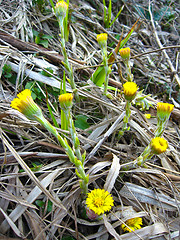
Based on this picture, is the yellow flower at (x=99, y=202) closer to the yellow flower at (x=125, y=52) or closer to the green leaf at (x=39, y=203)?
the green leaf at (x=39, y=203)

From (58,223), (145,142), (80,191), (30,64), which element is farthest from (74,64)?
(58,223)

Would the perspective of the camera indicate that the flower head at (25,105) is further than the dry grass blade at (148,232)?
No

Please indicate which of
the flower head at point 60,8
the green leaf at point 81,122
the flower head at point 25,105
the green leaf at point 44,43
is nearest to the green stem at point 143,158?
the green leaf at point 81,122

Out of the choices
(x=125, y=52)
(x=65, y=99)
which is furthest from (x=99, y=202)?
(x=125, y=52)

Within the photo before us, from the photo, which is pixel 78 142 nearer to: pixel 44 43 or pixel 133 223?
pixel 133 223

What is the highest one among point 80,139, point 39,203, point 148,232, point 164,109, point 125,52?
point 125,52

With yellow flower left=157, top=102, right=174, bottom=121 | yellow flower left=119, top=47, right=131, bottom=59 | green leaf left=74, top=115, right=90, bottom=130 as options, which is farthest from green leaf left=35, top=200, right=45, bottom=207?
yellow flower left=119, top=47, right=131, bottom=59
